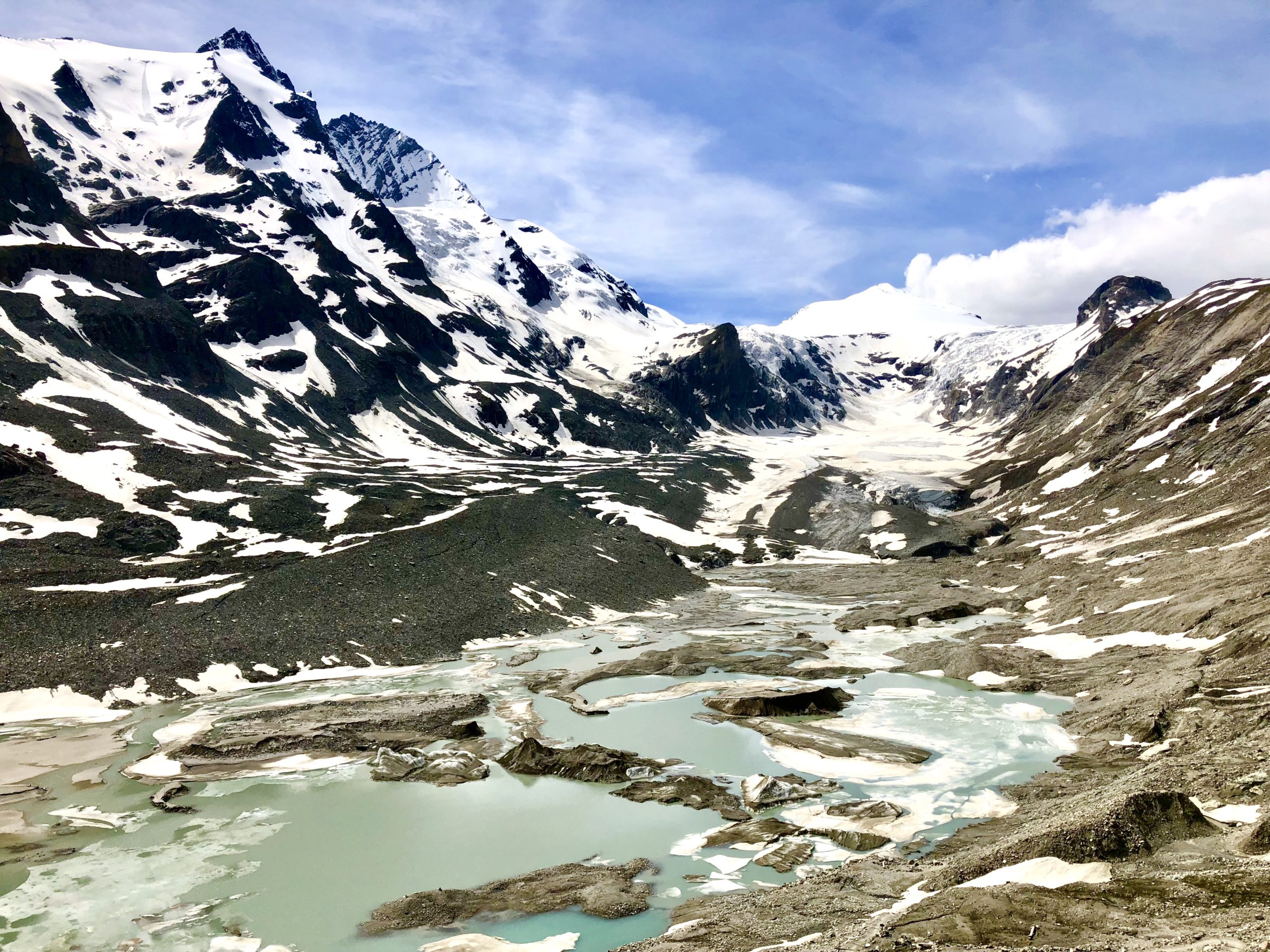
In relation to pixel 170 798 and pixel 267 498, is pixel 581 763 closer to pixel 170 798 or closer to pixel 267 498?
pixel 170 798

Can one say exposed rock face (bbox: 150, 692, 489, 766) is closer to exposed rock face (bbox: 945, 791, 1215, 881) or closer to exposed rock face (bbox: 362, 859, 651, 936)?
exposed rock face (bbox: 362, 859, 651, 936)

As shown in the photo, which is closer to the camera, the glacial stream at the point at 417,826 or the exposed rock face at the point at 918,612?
the glacial stream at the point at 417,826


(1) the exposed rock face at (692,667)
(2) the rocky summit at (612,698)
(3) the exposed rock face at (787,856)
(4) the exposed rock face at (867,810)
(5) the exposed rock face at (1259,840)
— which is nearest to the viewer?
(5) the exposed rock face at (1259,840)

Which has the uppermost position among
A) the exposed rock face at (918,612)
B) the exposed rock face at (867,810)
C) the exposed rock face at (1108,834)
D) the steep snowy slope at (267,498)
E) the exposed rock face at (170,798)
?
the steep snowy slope at (267,498)

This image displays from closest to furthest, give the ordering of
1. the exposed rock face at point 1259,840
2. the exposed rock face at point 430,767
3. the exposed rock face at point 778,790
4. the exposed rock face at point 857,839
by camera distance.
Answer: the exposed rock face at point 1259,840
the exposed rock face at point 857,839
the exposed rock face at point 778,790
the exposed rock face at point 430,767

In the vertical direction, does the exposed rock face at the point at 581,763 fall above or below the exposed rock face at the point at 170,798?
below

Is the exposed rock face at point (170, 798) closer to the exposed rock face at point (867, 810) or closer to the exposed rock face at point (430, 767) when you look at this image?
the exposed rock face at point (430, 767)

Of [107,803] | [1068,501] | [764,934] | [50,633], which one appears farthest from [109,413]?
[1068,501]

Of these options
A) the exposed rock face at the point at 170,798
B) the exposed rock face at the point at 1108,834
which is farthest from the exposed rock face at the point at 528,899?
the exposed rock face at the point at 170,798
